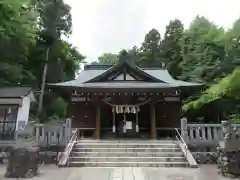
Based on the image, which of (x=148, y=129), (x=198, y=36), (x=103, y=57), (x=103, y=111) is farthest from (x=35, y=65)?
(x=103, y=57)

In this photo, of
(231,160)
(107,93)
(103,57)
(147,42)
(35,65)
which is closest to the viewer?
(231,160)

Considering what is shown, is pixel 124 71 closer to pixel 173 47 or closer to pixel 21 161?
pixel 21 161

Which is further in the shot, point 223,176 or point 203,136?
point 203,136

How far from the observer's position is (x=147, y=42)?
48188mm

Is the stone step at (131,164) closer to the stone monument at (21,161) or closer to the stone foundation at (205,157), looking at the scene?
the stone foundation at (205,157)

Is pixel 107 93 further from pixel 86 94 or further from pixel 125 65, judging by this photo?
pixel 125 65

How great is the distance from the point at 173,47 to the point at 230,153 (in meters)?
31.8

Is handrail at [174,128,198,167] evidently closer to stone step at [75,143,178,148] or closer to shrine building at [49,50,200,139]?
stone step at [75,143,178,148]

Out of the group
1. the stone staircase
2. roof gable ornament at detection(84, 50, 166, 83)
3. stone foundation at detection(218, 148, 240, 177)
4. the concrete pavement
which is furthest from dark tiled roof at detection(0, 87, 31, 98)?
stone foundation at detection(218, 148, 240, 177)

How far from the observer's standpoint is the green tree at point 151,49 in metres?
43.0

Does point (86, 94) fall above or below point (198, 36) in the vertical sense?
below

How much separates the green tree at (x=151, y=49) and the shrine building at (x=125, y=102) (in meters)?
22.8

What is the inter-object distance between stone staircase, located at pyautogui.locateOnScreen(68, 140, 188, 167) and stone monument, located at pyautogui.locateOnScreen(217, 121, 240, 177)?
235cm

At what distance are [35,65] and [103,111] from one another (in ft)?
41.8
